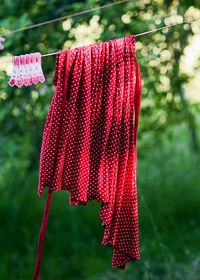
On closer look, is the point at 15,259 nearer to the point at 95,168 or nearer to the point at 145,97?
the point at 145,97

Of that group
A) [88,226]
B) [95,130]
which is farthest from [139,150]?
[95,130]

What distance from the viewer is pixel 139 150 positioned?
4.75m

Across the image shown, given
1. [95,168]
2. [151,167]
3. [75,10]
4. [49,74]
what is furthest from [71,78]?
[151,167]

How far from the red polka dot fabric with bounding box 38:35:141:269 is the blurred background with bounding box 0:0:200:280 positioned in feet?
2.63

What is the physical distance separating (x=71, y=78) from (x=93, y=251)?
9.14 ft

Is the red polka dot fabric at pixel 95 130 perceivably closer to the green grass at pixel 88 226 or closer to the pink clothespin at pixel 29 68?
the pink clothespin at pixel 29 68

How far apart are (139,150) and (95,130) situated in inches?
101

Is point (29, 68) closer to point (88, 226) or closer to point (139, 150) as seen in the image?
point (139, 150)

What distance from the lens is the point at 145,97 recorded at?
3695mm

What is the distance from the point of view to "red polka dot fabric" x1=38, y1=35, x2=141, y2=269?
7.14ft

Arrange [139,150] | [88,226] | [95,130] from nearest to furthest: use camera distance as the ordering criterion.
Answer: [95,130]
[139,150]
[88,226]

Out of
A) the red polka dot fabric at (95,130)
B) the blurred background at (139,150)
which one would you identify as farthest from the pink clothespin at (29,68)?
the blurred background at (139,150)

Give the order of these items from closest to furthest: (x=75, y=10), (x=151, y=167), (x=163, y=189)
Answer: (x=75, y=10), (x=163, y=189), (x=151, y=167)

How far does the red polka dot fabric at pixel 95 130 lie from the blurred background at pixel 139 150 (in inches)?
31.5
